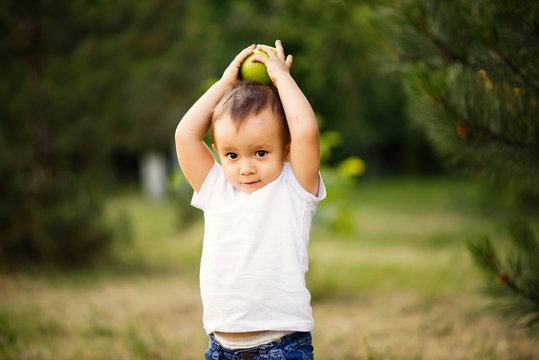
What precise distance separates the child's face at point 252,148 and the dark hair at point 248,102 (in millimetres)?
19

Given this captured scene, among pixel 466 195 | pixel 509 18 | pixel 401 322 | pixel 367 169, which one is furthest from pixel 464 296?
pixel 367 169

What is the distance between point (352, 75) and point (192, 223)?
3590mm

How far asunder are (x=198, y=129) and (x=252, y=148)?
0.87 ft

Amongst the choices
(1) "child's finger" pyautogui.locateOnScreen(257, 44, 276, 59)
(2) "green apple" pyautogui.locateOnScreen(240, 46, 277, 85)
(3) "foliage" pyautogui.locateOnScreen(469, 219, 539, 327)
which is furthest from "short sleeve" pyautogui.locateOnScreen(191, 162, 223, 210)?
(3) "foliage" pyautogui.locateOnScreen(469, 219, 539, 327)

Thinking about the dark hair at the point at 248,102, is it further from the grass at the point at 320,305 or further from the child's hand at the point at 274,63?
the grass at the point at 320,305

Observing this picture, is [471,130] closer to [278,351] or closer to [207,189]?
[207,189]

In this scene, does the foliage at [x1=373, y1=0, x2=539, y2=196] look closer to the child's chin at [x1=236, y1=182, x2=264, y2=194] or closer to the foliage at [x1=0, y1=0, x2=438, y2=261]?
the child's chin at [x1=236, y1=182, x2=264, y2=194]

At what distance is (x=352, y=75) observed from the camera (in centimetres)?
895

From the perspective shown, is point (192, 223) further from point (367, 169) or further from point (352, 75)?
point (367, 169)

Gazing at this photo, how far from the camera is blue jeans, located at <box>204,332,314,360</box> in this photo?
191cm

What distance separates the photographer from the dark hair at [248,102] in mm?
1935

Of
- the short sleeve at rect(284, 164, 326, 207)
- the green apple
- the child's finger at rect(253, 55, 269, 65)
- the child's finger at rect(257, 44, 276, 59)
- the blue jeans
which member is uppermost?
the child's finger at rect(257, 44, 276, 59)

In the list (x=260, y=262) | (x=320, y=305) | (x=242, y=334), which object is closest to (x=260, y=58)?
(x=260, y=262)

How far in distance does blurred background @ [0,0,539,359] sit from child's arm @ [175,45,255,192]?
40.0 inches
